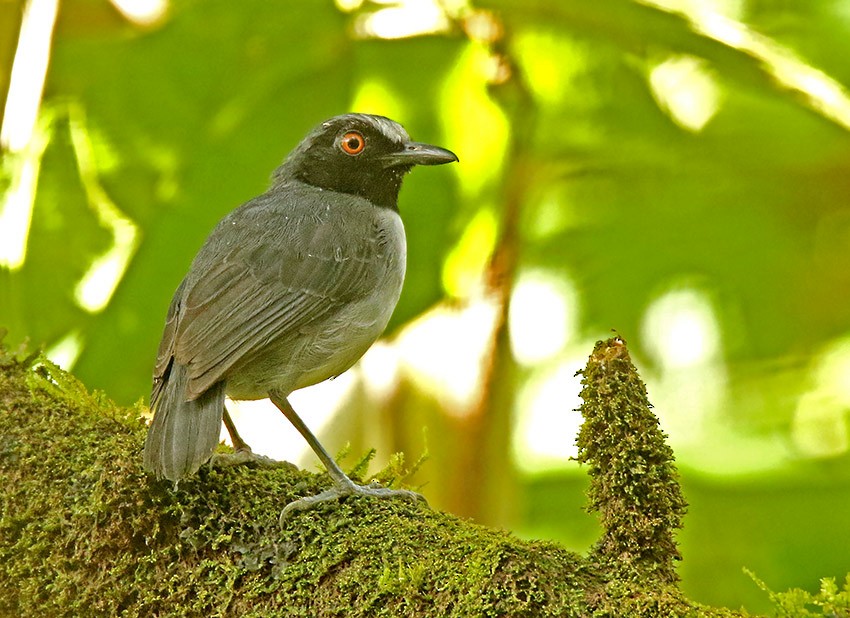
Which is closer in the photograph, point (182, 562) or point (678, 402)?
point (182, 562)

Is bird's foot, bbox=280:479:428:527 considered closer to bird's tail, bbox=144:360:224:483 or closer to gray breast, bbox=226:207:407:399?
bird's tail, bbox=144:360:224:483

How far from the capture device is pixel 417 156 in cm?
374

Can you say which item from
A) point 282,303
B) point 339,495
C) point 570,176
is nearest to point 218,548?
point 339,495

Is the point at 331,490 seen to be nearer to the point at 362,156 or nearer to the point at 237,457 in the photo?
the point at 237,457

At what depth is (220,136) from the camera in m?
4.73

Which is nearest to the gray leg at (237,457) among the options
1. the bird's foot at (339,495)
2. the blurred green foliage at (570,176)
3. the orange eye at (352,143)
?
the bird's foot at (339,495)

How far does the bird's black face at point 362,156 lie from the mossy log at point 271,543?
1307 millimetres

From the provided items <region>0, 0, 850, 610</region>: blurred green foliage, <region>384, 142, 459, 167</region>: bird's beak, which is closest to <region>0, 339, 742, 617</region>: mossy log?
<region>384, 142, 459, 167</region>: bird's beak

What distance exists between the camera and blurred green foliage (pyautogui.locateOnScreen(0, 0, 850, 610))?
4.61 metres

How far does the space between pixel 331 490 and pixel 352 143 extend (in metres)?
1.62

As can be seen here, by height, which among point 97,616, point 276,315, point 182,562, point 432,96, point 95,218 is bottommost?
point 97,616

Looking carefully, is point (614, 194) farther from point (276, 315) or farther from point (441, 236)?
point (276, 315)

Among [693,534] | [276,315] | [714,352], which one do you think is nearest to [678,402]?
[714,352]

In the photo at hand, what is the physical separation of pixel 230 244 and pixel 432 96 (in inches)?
71.9
